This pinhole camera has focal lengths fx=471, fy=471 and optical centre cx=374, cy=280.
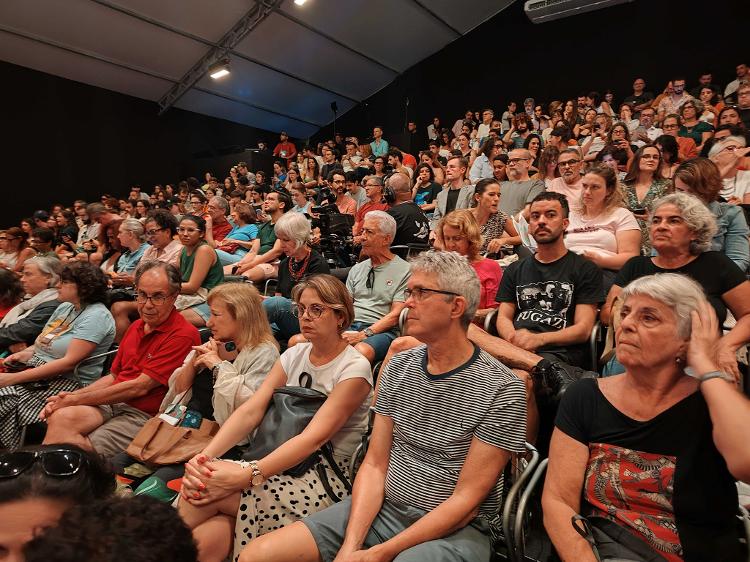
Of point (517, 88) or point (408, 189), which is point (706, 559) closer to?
point (408, 189)

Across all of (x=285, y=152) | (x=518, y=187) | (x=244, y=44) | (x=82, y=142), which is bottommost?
(x=518, y=187)

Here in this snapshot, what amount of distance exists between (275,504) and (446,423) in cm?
62

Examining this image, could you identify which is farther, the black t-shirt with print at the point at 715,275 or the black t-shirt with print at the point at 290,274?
the black t-shirt with print at the point at 290,274

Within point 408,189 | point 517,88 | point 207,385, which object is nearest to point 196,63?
point 517,88

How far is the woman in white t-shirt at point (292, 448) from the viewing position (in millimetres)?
1480

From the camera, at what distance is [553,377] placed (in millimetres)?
1728

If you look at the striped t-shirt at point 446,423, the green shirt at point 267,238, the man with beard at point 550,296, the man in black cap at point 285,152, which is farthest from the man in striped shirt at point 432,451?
the man in black cap at point 285,152

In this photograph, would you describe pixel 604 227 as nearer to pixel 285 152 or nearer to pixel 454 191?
pixel 454 191

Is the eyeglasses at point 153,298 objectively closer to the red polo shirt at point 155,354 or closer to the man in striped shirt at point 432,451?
the red polo shirt at point 155,354

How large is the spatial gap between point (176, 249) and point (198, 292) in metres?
0.57

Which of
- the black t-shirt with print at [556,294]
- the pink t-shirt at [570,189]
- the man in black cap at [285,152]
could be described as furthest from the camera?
the man in black cap at [285,152]

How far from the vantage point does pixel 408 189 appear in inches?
171

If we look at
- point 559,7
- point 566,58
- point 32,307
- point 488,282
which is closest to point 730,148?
point 488,282

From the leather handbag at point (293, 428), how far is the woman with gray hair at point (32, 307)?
89.2 inches
